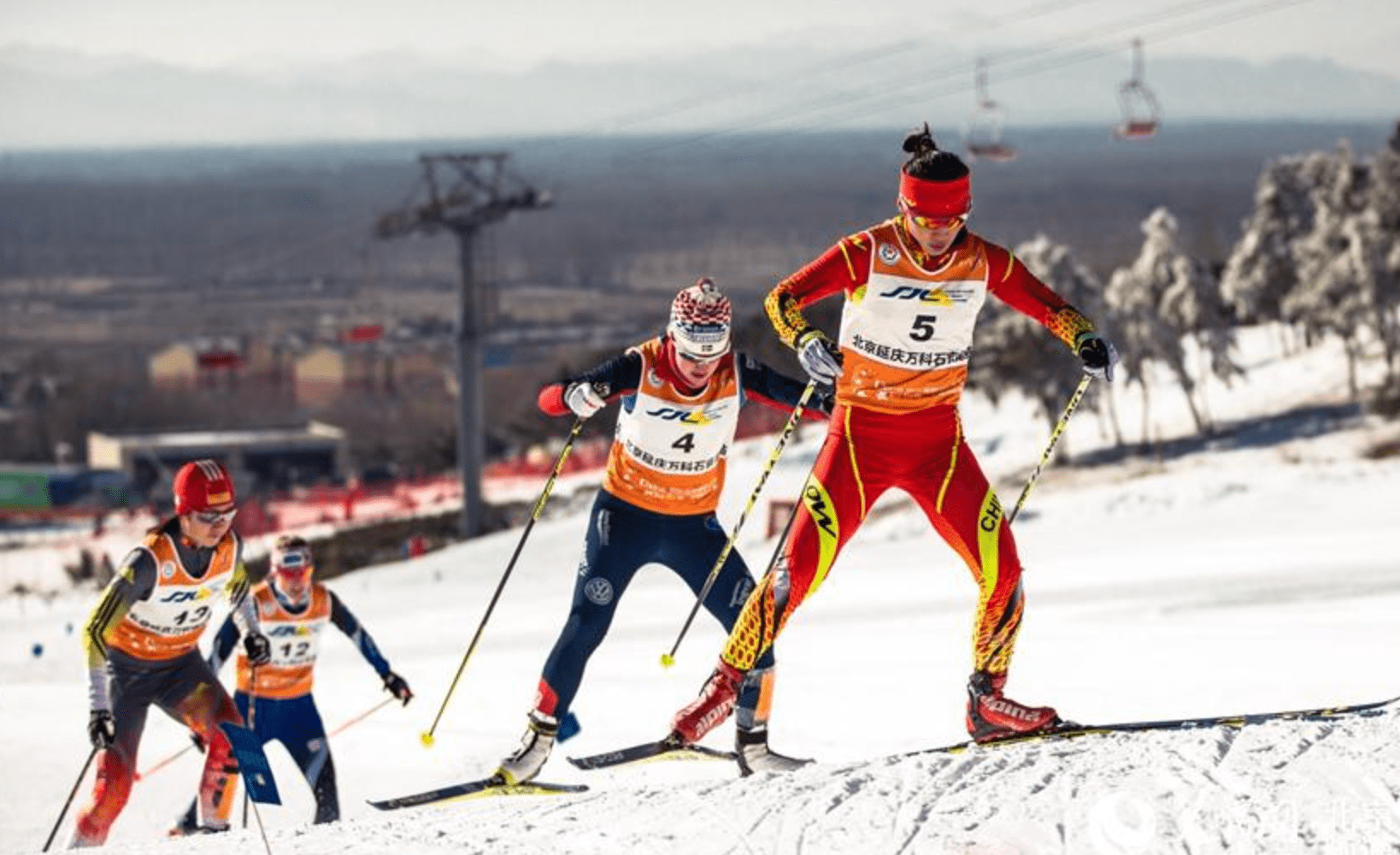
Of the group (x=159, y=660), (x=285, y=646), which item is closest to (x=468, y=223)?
(x=285, y=646)

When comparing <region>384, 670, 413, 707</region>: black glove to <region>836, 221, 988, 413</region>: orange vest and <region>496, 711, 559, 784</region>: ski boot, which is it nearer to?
<region>496, 711, 559, 784</region>: ski boot

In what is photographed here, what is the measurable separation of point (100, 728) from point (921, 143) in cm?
415

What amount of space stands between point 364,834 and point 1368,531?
12.3m

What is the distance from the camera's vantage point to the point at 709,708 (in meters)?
7.52

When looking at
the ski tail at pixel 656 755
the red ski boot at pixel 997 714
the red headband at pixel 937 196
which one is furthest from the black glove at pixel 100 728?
the red headband at pixel 937 196

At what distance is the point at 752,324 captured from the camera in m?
62.5

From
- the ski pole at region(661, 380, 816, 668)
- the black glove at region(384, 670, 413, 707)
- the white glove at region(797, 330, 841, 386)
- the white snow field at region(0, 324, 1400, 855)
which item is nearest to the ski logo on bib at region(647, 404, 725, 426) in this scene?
the ski pole at region(661, 380, 816, 668)

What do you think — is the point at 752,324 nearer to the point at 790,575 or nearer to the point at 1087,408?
the point at 1087,408

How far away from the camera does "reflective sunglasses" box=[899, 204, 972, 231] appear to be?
6.87 meters

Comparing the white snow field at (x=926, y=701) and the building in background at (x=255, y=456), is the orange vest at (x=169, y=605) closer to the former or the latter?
the white snow field at (x=926, y=701)

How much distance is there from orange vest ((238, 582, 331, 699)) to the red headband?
12.8 feet

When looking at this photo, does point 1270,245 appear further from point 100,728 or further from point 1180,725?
point 100,728

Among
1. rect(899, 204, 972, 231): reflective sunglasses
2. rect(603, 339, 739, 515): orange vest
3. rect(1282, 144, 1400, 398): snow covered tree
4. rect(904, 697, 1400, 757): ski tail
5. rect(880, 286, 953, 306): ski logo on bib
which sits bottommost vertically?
rect(1282, 144, 1400, 398): snow covered tree

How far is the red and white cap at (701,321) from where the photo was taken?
24.0ft
